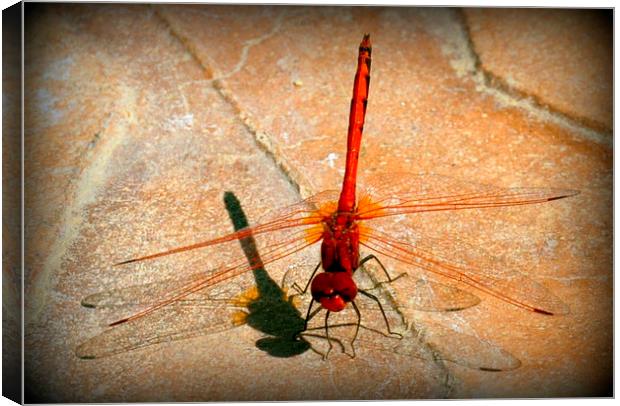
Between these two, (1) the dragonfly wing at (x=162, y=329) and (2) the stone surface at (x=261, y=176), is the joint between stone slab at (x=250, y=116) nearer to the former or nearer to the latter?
(2) the stone surface at (x=261, y=176)

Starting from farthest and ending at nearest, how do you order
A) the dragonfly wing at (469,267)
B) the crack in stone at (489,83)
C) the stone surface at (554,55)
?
the crack in stone at (489,83), the stone surface at (554,55), the dragonfly wing at (469,267)

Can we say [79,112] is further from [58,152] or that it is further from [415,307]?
[415,307]

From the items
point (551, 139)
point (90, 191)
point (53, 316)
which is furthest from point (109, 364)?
point (551, 139)

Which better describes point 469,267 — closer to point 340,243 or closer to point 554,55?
point 340,243

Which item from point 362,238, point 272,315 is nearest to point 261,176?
point 362,238

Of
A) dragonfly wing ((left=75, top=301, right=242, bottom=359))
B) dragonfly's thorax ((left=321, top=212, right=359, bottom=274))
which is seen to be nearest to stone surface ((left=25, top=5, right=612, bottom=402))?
dragonfly wing ((left=75, top=301, right=242, bottom=359))

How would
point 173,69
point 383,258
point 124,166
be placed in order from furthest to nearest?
1. point 173,69
2. point 124,166
3. point 383,258

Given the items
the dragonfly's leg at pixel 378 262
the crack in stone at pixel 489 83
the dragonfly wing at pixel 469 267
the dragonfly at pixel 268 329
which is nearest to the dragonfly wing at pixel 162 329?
the dragonfly at pixel 268 329
